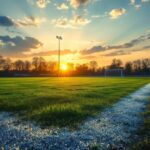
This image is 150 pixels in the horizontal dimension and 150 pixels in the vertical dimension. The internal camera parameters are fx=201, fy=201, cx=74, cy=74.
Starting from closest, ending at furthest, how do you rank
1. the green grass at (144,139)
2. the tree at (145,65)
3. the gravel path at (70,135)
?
1. the green grass at (144,139)
2. the gravel path at (70,135)
3. the tree at (145,65)

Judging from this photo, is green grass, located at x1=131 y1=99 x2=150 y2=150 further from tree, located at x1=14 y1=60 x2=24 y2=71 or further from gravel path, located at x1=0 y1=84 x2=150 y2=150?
tree, located at x1=14 y1=60 x2=24 y2=71

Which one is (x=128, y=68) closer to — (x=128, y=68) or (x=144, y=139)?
(x=128, y=68)

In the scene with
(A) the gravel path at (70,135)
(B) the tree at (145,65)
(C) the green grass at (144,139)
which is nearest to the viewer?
(C) the green grass at (144,139)

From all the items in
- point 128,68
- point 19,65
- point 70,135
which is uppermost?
point 19,65

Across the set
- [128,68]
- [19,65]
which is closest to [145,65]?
[128,68]

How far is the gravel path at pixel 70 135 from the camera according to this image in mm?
6605

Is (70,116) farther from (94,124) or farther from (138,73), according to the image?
(138,73)

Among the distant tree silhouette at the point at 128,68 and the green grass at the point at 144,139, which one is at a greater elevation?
the distant tree silhouette at the point at 128,68

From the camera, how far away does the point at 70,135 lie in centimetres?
762

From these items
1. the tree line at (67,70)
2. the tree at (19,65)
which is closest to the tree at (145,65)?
the tree line at (67,70)

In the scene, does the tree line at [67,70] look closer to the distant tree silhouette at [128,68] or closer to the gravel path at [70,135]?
the distant tree silhouette at [128,68]

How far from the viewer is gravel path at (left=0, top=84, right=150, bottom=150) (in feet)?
21.7

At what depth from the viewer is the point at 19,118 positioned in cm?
1047

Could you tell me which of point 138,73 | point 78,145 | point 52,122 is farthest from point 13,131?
point 138,73
